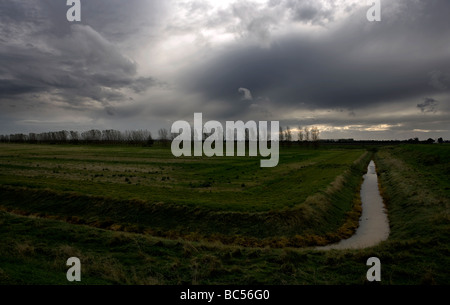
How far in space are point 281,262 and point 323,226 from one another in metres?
10.5

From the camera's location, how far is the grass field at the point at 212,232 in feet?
35.0

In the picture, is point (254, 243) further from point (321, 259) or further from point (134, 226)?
point (134, 226)

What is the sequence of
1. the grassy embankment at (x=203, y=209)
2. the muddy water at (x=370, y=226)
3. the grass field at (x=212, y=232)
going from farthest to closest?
the grassy embankment at (x=203, y=209), the muddy water at (x=370, y=226), the grass field at (x=212, y=232)

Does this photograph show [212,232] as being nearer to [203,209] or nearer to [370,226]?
[203,209]

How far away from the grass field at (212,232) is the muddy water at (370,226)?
817mm

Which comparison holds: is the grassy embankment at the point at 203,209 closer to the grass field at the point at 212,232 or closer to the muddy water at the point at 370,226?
the grass field at the point at 212,232

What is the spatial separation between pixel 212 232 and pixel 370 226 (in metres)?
14.0

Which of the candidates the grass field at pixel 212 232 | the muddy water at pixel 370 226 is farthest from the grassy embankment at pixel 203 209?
the muddy water at pixel 370 226

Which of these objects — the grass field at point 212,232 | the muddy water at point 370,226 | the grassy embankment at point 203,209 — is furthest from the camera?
the grassy embankment at point 203,209

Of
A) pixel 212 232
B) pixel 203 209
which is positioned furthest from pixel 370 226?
pixel 203 209

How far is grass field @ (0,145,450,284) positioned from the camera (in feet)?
35.0

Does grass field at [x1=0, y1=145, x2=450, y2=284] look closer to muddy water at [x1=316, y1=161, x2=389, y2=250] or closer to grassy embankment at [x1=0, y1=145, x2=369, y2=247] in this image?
grassy embankment at [x1=0, y1=145, x2=369, y2=247]
